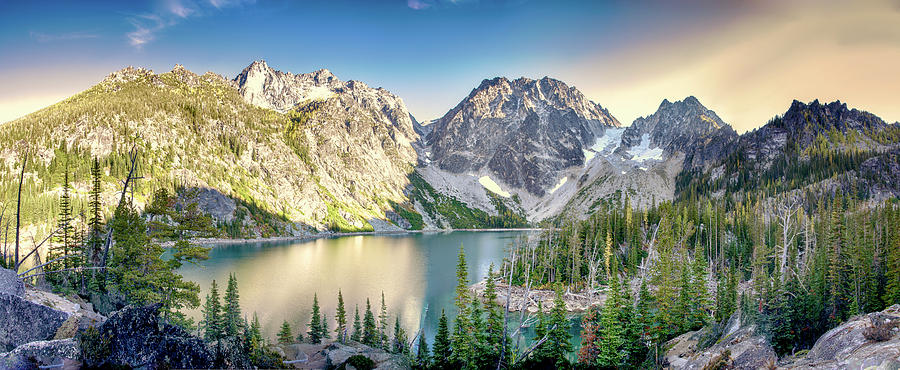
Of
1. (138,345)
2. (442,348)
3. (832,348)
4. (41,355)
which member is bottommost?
(442,348)

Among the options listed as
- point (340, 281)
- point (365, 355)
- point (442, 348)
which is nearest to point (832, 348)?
point (442, 348)

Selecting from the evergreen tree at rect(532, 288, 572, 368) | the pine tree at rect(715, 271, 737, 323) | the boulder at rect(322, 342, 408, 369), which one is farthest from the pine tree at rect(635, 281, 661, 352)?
the boulder at rect(322, 342, 408, 369)

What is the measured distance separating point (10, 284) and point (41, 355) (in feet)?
12.8

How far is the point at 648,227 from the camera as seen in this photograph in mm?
116250

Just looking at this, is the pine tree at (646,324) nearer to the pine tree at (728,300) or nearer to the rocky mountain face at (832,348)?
the rocky mountain face at (832,348)

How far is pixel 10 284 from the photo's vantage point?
15.5m

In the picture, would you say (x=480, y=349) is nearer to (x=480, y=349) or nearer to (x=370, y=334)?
(x=480, y=349)

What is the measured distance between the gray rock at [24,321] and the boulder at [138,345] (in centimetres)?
225

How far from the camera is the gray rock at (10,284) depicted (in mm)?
15141

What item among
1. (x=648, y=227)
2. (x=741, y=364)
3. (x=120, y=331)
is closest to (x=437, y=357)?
(x=741, y=364)

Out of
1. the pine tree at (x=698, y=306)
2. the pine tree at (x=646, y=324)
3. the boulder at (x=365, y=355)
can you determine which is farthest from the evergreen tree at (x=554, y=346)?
the pine tree at (x=698, y=306)

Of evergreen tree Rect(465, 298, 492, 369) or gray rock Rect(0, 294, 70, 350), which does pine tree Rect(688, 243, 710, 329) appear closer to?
evergreen tree Rect(465, 298, 492, 369)

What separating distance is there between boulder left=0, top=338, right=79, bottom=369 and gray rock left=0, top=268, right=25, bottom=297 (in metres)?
3.02

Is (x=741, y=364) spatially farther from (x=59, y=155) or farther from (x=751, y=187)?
(x=59, y=155)
